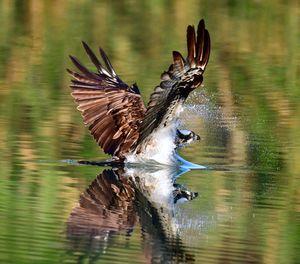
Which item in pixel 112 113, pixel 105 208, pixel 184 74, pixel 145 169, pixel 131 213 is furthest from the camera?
pixel 112 113

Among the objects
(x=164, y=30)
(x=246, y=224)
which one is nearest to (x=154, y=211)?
(x=246, y=224)

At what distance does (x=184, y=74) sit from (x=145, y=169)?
1558 millimetres

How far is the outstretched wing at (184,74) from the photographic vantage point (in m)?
9.00

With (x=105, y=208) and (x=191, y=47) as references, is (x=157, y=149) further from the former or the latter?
(x=105, y=208)

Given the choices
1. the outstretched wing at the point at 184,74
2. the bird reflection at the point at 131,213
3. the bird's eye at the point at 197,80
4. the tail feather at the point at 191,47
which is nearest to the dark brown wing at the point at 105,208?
the bird reflection at the point at 131,213

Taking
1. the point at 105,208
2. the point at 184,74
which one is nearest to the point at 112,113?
the point at 184,74

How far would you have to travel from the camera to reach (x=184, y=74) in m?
9.20

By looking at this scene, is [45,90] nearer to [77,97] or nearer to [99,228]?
[77,97]

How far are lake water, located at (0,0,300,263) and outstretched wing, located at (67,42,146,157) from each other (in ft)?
0.79

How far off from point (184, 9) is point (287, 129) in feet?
29.0

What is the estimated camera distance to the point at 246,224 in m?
8.24

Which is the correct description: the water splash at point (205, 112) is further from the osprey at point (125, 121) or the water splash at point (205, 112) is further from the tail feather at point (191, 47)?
the tail feather at point (191, 47)

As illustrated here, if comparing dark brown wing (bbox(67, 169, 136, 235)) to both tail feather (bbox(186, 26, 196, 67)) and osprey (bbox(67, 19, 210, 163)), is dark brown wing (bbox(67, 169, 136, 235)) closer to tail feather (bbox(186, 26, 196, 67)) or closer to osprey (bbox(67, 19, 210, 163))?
osprey (bbox(67, 19, 210, 163))

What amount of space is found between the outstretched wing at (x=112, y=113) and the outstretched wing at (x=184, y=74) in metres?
0.79
